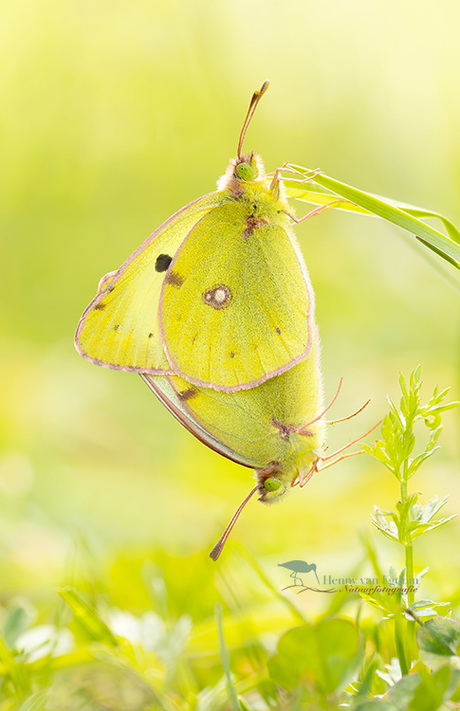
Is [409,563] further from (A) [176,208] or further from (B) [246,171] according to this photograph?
(A) [176,208]

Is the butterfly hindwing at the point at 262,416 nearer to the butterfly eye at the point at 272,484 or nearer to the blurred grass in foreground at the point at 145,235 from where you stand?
the butterfly eye at the point at 272,484

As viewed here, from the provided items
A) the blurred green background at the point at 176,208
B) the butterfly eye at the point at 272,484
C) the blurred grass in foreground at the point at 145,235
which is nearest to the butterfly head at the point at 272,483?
the butterfly eye at the point at 272,484

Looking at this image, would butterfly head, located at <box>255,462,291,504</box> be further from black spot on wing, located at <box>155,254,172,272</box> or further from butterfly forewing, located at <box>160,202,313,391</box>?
black spot on wing, located at <box>155,254,172,272</box>

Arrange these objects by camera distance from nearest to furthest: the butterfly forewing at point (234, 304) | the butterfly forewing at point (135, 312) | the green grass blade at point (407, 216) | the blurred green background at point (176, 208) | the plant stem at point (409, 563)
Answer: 1. the plant stem at point (409, 563)
2. the green grass blade at point (407, 216)
3. the butterfly forewing at point (234, 304)
4. the butterfly forewing at point (135, 312)
5. the blurred green background at point (176, 208)

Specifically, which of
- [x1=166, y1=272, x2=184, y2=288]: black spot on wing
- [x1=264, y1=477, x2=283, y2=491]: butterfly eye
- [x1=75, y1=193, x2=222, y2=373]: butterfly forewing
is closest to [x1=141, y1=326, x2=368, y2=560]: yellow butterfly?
[x1=264, y1=477, x2=283, y2=491]: butterfly eye

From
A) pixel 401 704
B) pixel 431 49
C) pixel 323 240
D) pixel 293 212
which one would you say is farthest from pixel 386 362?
pixel 431 49

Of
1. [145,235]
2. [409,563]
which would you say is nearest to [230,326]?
[409,563]

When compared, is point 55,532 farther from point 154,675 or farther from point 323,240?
point 323,240
